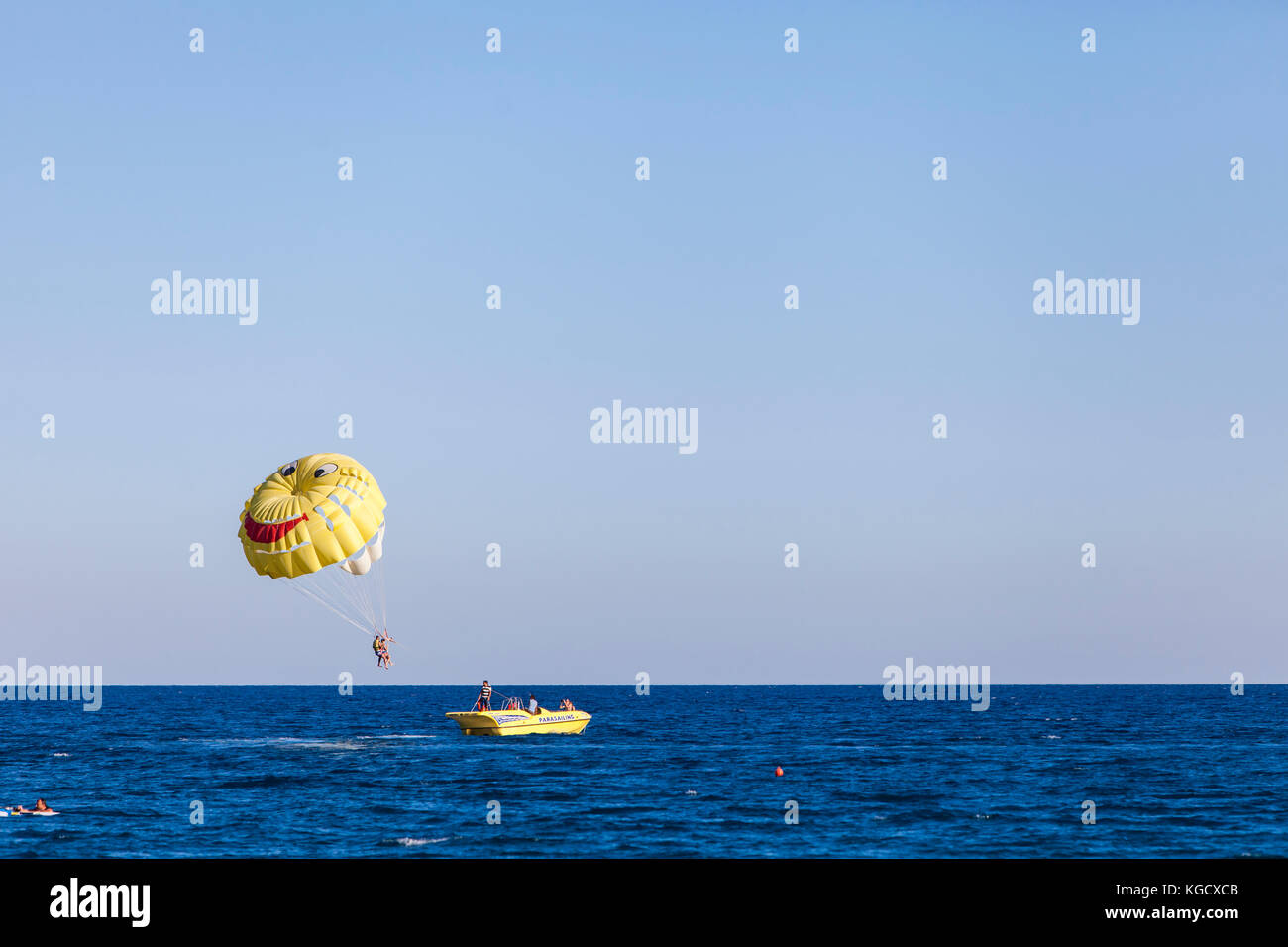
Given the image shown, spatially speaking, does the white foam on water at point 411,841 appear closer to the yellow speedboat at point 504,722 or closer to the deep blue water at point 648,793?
the deep blue water at point 648,793

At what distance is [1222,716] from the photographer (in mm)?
147000

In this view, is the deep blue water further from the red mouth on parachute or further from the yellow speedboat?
the red mouth on parachute

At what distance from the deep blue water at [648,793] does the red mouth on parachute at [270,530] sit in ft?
33.0

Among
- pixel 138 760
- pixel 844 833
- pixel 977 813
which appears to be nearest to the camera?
pixel 844 833

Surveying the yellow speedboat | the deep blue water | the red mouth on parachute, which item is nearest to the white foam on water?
the deep blue water

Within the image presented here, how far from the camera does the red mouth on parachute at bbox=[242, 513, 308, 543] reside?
45188mm

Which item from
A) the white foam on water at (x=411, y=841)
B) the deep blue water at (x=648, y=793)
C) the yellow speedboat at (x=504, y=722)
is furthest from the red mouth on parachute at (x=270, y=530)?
the yellow speedboat at (x=504, y=722)

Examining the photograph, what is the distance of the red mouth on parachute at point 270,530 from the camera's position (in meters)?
45.2

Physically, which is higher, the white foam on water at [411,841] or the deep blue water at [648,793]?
the white foam on water at [411,841]

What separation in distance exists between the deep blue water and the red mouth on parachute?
1005 cm
